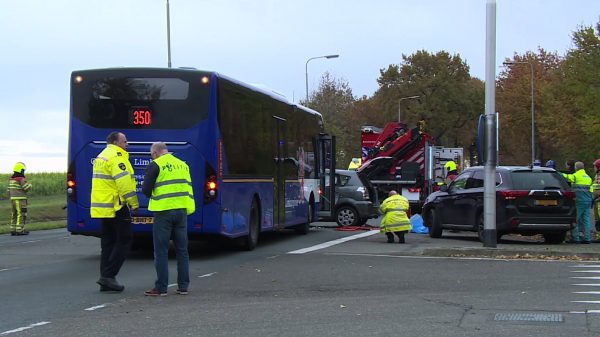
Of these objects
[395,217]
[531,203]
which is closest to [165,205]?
[395,217]

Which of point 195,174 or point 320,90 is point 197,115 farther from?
point 320,90

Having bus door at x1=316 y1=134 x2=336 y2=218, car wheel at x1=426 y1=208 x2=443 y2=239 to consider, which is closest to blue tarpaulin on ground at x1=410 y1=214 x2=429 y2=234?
car wheel at x1=426 y1=208 x2=443 y2=239

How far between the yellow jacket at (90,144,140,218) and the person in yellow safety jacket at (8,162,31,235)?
1143cm

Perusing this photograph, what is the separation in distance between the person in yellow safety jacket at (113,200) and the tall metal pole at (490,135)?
7060 mm

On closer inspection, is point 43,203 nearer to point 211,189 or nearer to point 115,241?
point 211,189

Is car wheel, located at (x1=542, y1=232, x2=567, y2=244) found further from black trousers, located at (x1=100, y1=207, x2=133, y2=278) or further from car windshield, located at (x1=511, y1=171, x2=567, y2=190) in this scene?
black trousers, located at (x1=100, y1=207, x2=133, y2=278)

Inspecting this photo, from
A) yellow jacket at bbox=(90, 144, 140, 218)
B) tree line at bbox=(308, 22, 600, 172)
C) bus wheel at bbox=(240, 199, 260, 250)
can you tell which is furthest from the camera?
tree line at bbox=(308, 22, 600, 172)

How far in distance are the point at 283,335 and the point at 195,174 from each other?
6036 millimetres

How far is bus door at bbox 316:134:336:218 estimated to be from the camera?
1992 cm

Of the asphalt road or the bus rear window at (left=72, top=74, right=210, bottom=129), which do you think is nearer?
the asphalt road

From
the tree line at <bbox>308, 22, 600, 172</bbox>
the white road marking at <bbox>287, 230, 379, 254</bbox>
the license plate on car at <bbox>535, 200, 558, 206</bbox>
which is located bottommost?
the white road marking at <bbox>287, 230, 379, 254</bbox>

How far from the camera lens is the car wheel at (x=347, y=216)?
2123 cm

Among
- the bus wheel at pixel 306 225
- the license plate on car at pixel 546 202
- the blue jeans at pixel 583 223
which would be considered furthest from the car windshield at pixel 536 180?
the bus wheel at pixel 306 225

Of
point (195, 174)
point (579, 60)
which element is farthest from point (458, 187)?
point (579, 60)
